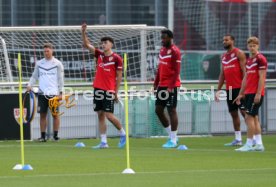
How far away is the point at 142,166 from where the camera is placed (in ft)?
52.1

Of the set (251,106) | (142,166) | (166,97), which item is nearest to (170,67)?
(166,97)

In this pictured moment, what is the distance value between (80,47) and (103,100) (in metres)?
6.82

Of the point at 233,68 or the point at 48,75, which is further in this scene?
the point at 48,75

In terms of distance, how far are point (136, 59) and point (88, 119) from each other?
284cm

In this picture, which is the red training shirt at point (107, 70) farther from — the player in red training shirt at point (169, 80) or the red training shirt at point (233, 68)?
the red training shirt at point (233, 68)

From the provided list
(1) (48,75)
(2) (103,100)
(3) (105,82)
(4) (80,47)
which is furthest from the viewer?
(4) (80,47)

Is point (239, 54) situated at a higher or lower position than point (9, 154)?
higher

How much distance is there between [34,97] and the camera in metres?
22.8

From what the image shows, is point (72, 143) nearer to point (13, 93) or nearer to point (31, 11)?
point (13, 93)

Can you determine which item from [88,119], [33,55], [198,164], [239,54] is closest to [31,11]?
[33,55]

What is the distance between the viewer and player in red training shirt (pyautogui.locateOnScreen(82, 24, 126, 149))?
65.7 ft

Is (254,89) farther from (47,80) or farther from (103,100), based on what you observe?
(47,80)

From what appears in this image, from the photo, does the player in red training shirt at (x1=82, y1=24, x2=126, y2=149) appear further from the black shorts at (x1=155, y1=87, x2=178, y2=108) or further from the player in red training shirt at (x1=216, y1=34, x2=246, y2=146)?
the player in red training shirt at (x1=216, y1=34, x2=246, y2=146)

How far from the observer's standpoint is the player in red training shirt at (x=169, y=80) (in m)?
20.2
